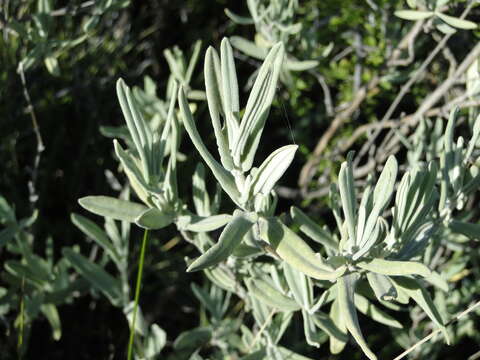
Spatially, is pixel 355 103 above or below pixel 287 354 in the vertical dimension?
above

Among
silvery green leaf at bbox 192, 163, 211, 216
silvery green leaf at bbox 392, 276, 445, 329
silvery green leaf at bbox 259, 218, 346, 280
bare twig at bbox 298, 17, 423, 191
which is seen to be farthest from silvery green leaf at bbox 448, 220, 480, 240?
bare twig at bbox 298, 17, 423, 191

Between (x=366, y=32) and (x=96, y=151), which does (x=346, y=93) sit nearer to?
(x=366, y=32)

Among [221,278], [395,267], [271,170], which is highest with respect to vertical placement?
[271,170]

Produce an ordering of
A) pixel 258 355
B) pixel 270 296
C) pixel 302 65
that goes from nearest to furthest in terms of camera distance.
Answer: pixel 270 296 < pixel 258 355 < pixel 302 65

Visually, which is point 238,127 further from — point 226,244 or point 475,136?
point 475,136

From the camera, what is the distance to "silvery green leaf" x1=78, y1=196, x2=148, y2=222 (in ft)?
2.35

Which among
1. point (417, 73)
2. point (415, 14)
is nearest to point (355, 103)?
point (417, 73)

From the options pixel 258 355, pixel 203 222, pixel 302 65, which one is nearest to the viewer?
pixel 203 222

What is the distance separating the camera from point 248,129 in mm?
608

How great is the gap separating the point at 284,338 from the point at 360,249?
0.62 metres

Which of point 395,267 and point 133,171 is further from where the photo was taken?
point 133,171

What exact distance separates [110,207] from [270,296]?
245mm

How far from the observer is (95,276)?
37.2 inches

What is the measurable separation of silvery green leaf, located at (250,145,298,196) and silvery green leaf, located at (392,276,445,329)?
0.23m
